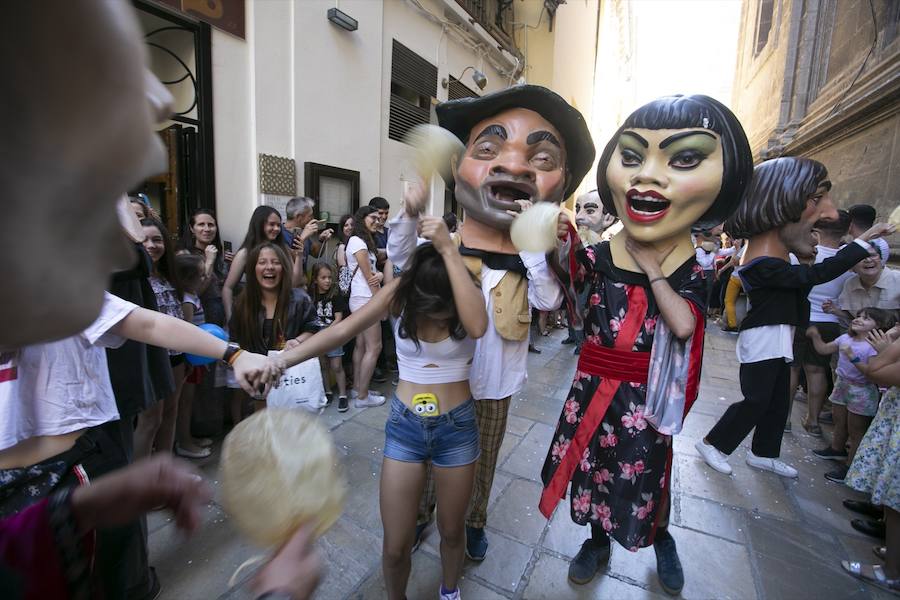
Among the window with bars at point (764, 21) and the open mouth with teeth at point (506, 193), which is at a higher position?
the window with bars at point (764, 21)

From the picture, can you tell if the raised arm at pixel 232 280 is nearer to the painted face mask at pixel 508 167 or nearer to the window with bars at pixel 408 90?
the painted face mask at pixel 508 167

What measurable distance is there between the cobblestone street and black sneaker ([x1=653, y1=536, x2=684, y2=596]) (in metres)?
0.06

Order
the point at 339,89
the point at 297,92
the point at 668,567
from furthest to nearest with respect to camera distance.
A: the point at 339,89, the point at 297,92, the point at 668,567

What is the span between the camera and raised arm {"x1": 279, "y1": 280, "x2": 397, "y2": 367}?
1.58m

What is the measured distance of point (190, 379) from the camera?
3.00 m

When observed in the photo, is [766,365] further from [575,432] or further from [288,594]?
[288,594]

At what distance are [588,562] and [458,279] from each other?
5.46 feet

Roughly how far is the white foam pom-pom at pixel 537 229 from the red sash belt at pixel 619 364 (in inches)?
23.0

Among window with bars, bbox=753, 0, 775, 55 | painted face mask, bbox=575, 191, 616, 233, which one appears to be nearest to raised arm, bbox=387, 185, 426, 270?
painted face mask, bbox=575, 191, 616, 233

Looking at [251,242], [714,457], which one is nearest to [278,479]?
[251,242]

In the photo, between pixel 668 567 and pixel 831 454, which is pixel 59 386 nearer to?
pixel 668 567

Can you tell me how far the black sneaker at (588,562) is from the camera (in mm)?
2148

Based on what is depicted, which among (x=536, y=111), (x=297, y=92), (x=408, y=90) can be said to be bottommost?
(x=536, y=111)

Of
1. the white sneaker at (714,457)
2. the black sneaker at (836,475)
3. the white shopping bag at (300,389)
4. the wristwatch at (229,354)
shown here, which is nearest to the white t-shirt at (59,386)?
the wristwatch at (229,354)
